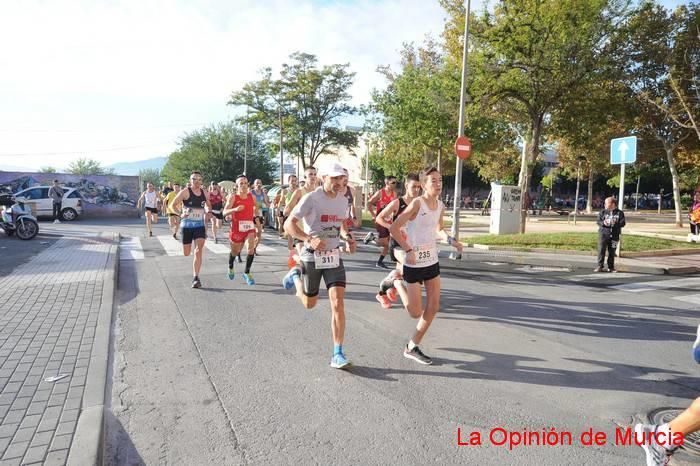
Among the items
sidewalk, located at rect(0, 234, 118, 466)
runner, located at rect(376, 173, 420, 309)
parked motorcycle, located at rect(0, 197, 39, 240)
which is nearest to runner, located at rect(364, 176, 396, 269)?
runner, located at rect(376, 173, 420, 309)

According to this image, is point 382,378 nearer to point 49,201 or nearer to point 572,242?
point 572,242

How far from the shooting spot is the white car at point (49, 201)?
905 inches

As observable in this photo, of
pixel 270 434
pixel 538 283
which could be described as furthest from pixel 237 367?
pixel 538 283

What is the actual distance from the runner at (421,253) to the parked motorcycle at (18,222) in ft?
47.4

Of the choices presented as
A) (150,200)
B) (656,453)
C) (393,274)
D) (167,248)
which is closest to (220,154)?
(150,200)

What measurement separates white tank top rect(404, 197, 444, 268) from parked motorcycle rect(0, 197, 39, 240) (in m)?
14.5

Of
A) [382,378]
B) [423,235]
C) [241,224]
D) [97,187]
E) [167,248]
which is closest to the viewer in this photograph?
[382,378]

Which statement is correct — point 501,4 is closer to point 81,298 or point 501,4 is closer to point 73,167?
point 81,298

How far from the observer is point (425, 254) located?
479cm

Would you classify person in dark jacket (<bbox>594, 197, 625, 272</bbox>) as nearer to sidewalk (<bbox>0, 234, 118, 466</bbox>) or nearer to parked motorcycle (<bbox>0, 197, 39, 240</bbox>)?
sidewalk (<bbox>0, 234, 118, 466</bbox>)

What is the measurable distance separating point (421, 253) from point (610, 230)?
8.03 metres

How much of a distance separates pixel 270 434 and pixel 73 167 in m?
116

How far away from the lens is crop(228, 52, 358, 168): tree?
3300 cm

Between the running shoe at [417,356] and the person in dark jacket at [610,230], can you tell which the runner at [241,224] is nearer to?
the running shoe at [417,356]
